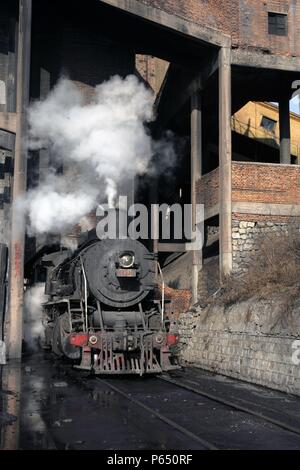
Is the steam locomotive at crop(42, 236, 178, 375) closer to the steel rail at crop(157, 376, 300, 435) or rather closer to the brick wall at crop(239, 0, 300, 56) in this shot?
the steel rail at crop(157, 376, 300, 435)

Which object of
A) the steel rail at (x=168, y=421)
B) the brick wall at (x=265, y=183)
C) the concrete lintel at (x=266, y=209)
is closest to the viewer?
the steel rail at (x=168, y=421)

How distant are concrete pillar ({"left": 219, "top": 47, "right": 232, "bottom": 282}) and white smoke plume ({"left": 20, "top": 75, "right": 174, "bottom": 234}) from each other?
3282 mm

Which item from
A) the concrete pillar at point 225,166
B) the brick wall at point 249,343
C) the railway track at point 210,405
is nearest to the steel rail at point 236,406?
the railway track at point 210,405

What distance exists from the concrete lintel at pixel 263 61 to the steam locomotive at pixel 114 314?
8.56 metres

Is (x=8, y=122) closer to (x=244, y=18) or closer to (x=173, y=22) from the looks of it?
(x=173, y=22)

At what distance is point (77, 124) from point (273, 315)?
10198 mm

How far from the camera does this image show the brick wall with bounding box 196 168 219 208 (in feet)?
54.3

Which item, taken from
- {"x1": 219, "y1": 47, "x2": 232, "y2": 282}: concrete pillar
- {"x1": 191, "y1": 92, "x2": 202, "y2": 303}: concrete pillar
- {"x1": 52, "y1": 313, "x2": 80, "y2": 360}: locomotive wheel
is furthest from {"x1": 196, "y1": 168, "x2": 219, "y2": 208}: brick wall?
{"x1": 52, "y1": 313, "x2": 80, "y2": 360}: locomotive wheel

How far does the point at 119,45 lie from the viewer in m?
20.4

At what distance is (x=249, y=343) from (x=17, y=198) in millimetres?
7239

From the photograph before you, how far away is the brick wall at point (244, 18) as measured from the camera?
16781 millimetres

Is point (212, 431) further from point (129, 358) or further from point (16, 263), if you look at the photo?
point (16, 263)

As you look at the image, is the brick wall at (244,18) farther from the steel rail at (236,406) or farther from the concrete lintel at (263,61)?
the steel rail at (236,406)

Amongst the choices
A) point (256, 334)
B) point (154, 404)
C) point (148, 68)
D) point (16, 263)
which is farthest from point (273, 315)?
point (148, 68)
